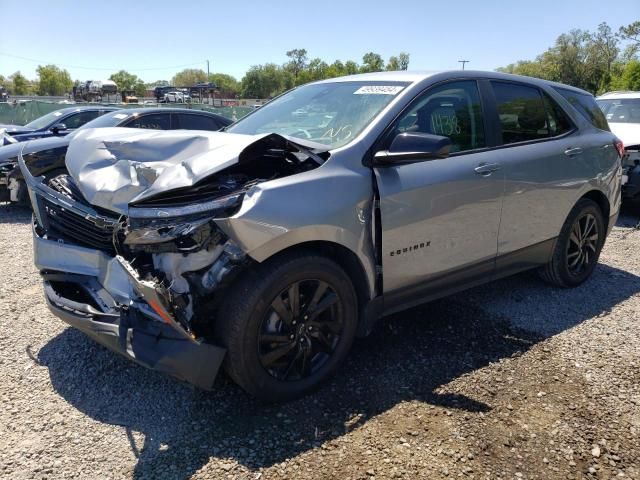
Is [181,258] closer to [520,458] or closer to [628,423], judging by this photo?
[520,458]

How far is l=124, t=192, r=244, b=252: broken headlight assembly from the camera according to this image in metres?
2.40

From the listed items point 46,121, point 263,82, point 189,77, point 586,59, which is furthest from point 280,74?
point 46,121

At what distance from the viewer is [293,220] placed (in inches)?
102

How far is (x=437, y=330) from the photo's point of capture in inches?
148

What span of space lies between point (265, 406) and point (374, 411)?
0.61 metres

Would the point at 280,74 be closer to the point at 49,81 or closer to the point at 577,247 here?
the point at 49,81

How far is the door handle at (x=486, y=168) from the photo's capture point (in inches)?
136

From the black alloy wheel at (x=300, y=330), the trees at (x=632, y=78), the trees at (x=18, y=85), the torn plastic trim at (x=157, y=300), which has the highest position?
the trees at (x=18, y=85)

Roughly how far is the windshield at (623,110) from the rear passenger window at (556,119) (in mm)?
5359

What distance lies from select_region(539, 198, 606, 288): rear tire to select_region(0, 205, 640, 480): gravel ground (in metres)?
0.67

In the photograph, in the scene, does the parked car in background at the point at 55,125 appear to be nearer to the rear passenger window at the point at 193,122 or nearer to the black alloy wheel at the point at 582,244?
the rear passenger window at the point at 193,122

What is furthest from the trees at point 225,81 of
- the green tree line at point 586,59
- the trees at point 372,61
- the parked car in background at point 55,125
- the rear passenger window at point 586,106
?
the rear passenger window at point 586,106

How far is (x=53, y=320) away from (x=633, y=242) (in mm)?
6548

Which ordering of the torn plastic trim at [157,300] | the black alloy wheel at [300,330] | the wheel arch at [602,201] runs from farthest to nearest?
the wheel arch at [602,201], the black alloy wheel at [300,330], the torn plastic trim at [157,300]
